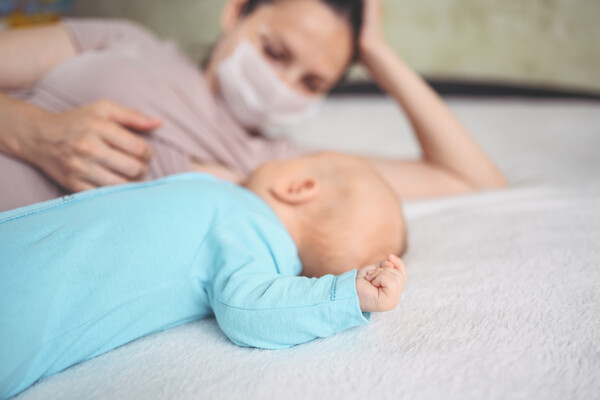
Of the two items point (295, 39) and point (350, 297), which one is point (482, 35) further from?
point (350, 297)

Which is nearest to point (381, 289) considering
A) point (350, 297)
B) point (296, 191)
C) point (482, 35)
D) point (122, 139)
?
point (350, 297)

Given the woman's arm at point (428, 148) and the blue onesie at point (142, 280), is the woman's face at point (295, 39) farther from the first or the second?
the blue onesie at point (142, 280)

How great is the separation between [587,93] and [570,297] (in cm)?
170

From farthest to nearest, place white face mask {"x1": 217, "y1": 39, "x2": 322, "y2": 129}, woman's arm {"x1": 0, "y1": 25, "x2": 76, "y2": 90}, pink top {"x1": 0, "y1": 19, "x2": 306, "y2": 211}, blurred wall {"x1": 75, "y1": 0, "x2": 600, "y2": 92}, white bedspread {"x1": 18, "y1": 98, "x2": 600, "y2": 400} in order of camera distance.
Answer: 1. blurred wall {"x1": 75, "y1": 0, "x2": 600, "y2": 92}
2. white face mask {"x1": 217, "y1": 39, "x2": 322, "y2": 129}
3. woman's arm {"x1": 0, "y1": 25, "x2": 76, "y2": 90}
4. pink top {"x1": 0, "y1": 19, "x2": 306, "y2": 211}
5. white bedspread {"x1": 18, "y1": 98, "x2": 600, "y2": 400}

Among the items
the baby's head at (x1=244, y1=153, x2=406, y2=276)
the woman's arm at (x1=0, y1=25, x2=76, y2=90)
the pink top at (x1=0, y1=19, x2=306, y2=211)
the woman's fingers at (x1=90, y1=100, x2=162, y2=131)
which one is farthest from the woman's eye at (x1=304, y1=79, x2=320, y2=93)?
the woman's arm at (x1=0, y1=25, x2=76, y2=90)

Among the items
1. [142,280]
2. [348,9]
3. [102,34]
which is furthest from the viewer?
[348,9]

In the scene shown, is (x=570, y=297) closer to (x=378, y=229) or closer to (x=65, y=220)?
(x=378, y=229)

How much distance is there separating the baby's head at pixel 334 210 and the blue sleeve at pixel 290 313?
18cm

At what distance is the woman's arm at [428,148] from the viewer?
1385 mm

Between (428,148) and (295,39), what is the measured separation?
1.71 ft

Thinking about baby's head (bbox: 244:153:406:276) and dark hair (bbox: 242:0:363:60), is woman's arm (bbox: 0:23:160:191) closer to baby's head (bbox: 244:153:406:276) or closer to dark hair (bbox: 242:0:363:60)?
baby's head (bbox: 244:153:406:276)

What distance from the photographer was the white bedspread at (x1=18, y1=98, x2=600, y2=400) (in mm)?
562

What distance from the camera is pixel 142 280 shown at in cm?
75

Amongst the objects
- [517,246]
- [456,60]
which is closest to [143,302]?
[517,246]
